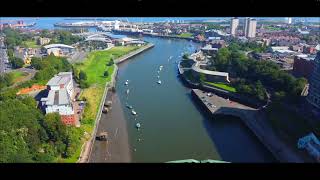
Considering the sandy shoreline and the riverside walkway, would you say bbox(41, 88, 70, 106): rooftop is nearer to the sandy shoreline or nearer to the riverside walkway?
the sandy shoreline

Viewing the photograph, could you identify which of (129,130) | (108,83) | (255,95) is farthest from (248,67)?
(129,130)

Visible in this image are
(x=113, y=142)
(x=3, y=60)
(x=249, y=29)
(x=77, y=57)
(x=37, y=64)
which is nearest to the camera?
(x=113, y=142)

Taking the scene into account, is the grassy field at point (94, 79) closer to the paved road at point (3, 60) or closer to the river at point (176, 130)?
the river at point (176, 130)

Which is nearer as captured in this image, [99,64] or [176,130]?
[176,130]

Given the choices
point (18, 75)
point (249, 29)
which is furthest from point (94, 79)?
point (249, 29)

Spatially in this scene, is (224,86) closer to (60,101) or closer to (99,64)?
(60,101)
